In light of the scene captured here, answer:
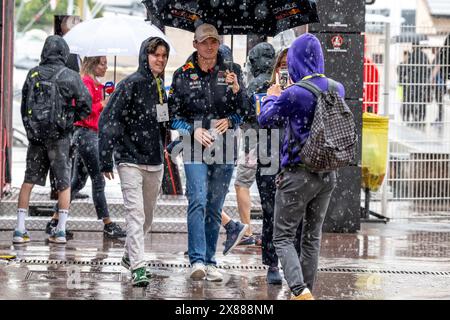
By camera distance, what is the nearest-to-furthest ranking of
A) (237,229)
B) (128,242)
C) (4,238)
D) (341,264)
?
(128,242), (237,229), (341,264), (4,238)

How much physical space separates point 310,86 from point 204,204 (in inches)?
67.0

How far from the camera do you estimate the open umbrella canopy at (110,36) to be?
37.5ft

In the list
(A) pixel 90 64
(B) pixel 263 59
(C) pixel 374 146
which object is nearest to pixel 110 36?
(A) pixel 90 64

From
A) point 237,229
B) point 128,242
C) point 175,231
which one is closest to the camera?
point 128,242

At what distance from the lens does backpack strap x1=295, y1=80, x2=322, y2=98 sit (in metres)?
7.80

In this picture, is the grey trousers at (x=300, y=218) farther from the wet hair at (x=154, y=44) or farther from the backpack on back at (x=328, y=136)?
the wet hair at (x=154, y=44)

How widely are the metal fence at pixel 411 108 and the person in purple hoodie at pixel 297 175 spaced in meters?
5.92

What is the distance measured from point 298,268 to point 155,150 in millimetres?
1785

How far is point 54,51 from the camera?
1095cm

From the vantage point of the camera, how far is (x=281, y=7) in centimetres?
965

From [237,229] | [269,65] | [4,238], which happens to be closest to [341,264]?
[237,229]

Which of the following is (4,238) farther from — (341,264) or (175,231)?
(341,264)

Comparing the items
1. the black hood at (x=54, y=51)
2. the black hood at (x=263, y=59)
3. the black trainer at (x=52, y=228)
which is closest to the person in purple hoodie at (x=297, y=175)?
the black hood at (x=263, y=59)
